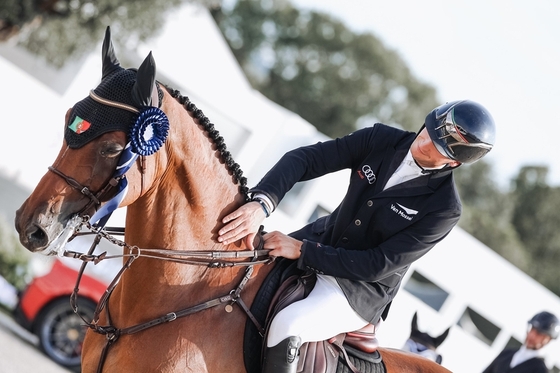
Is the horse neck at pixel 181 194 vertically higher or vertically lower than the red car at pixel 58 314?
higher

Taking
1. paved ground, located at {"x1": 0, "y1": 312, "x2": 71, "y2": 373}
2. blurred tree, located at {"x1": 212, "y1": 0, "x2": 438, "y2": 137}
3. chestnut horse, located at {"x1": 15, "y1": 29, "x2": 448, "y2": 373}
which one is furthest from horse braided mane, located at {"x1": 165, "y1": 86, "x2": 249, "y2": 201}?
blurred tree, located at {"x1": 212, "y1": 0, "x2": 438, "y2": 137}

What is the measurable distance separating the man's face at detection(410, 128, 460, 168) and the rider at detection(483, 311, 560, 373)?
402cm

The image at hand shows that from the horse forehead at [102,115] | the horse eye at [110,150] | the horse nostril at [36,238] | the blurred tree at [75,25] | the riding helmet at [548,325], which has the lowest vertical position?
the blurred tree at [75,25]

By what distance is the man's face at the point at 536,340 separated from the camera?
794 centimetres

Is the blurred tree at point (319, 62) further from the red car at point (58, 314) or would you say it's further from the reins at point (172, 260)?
the reins at point (172, 260)

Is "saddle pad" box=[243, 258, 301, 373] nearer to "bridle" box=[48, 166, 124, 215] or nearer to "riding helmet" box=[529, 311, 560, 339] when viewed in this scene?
"bridle" box=[48, 166, 124, 215]

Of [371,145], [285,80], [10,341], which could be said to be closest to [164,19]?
[10,341]

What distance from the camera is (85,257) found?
12.1 ft

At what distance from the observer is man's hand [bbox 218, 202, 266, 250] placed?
4.11 meters

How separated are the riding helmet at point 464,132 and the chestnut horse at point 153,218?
1.37 metres

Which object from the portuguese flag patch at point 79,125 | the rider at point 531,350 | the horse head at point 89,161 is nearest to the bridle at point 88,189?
the horse head at point 89,161

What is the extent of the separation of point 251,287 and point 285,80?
2693 inches

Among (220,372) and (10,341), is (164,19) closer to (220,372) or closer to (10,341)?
(10,341)

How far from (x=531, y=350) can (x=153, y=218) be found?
5.80m
